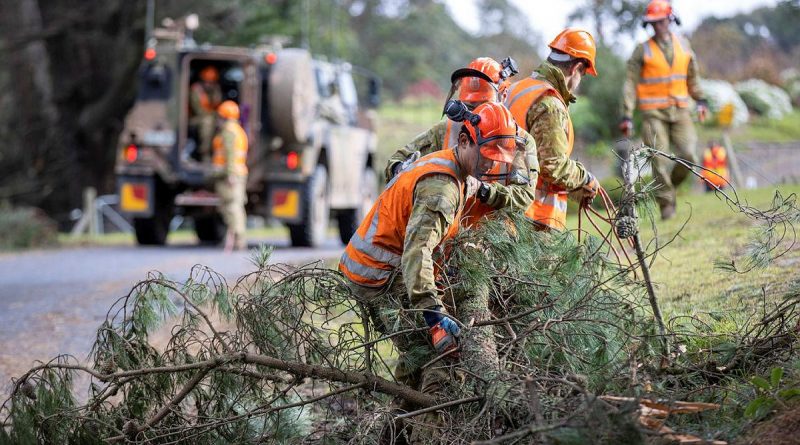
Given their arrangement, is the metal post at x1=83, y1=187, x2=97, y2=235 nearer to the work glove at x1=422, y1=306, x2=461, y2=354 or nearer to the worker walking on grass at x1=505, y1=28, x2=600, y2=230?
the worker walking on grass at x1=505, y1=28, x2=600, y2=230

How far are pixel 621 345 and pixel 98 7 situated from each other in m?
20.0

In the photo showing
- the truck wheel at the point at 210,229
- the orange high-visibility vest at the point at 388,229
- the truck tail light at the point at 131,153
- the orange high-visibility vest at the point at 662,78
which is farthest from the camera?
the truck wheel at the point at 210,229

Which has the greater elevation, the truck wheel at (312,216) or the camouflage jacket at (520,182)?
the camouflage jacket at (520,182)

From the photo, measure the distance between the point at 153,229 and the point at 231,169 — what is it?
2381mm

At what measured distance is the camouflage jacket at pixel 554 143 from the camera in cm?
620

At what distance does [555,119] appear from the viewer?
6336 millimetres

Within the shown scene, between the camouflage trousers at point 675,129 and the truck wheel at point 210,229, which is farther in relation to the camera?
the truck wheel at point 210,229

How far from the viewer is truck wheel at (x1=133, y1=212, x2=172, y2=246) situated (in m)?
16.6

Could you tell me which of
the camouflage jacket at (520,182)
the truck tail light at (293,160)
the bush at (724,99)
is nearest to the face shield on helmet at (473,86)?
the camouflage jacket at (520,182)

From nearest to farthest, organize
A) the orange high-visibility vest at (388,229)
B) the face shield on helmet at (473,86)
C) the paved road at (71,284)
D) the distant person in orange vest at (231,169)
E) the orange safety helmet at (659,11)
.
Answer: the orange high-visibility vest at (388,229)
the face shield on helmet at (473,86)
the paved road at (71,284)
the orange safety helmet at (659,11)
the distant person in orange vest at (231,169)

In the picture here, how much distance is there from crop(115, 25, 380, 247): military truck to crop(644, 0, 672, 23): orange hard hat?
5.79m

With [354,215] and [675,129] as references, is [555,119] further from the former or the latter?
[354,215]

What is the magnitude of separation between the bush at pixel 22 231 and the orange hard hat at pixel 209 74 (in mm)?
3657

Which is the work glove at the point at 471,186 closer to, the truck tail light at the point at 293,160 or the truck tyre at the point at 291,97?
the truck tyre at the point at 291,97
